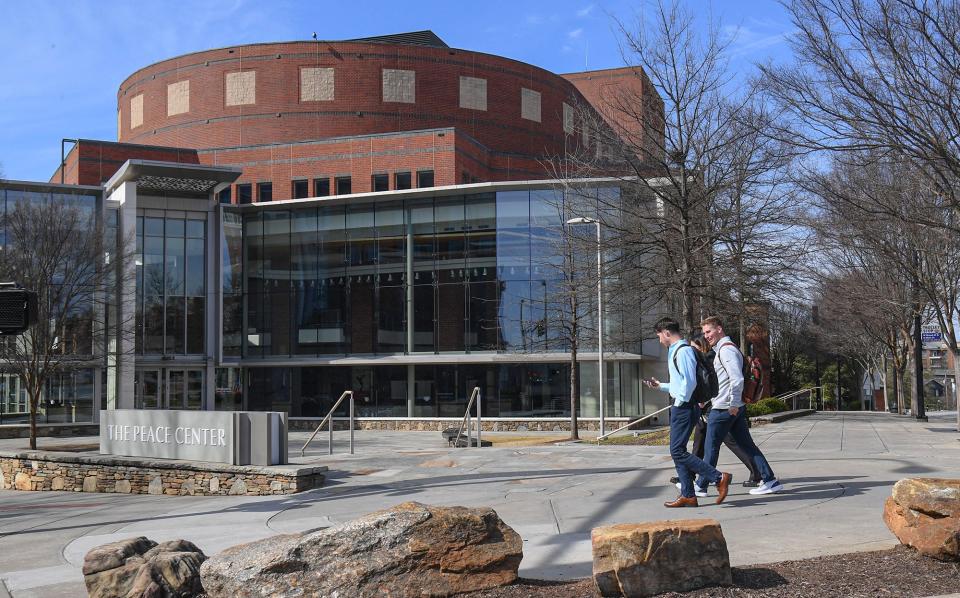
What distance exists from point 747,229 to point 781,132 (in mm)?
9372

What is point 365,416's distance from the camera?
37.5 meters

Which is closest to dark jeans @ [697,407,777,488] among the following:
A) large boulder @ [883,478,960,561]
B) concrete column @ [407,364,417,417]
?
large boulder @ [883,478,960,561]

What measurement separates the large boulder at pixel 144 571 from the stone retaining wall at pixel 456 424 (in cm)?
2720

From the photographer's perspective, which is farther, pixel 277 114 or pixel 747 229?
pixel 277 114

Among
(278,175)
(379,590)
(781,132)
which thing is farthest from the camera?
(278,175)

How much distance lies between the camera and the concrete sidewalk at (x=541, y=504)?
7.34 m

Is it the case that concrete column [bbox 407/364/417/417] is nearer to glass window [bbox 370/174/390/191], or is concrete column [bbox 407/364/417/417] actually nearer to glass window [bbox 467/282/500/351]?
glass window [bbox 467/282/500/351]

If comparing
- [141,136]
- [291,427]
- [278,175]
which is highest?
[141,136]

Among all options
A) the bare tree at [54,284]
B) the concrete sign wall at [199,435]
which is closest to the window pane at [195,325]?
the bare tree at [54,284]

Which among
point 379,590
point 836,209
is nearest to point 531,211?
point 836,209

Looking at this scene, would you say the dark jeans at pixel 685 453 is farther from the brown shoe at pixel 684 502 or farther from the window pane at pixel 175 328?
the window pane at pixel 175 328

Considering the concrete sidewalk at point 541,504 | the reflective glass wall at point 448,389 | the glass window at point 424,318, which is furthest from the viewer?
the glass window at point 424,318

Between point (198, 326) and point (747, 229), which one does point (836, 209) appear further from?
point (198, 326)

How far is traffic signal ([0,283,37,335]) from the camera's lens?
8.17 meters
